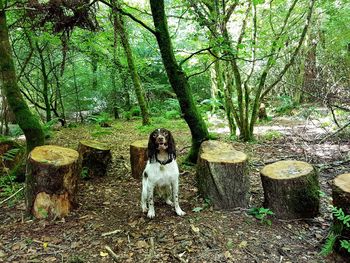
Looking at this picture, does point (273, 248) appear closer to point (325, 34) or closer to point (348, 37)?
point (348, 37)

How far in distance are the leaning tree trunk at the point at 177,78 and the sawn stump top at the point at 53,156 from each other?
215cm

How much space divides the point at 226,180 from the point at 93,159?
2.52m

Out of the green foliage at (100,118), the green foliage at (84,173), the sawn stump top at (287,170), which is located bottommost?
the green foliage at (84,173)

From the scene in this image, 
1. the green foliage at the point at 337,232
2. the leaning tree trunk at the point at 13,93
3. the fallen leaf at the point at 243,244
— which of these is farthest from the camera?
the leaning tree trunk at the point at 13,93

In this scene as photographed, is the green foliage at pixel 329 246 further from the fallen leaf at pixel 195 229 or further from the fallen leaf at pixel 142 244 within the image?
the fallen leaf at pixel 142 244

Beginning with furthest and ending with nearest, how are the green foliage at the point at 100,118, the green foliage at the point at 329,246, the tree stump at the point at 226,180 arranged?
1. the green foliage at the point at 100,118
2. the tree stump at the point at 226,180
3. the green foliage at the point at 329,246

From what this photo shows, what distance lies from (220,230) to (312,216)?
1.25 metres

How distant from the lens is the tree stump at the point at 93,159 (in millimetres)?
4883

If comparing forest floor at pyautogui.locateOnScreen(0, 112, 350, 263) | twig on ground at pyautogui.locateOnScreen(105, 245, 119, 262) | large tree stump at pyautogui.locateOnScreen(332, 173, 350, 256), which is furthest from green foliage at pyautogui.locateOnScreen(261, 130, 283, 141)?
twig on ground at pyautogui.locateOnScreen(105, 245, 119, 262)

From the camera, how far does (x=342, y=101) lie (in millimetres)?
5078

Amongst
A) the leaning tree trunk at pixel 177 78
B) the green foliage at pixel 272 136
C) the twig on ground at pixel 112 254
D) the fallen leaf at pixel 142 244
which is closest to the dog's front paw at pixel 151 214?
the fallen leaf at pixel 142 244

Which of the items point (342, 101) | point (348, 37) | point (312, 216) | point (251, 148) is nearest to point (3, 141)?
point (251, 148)

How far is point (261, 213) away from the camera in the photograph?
3.44 meters

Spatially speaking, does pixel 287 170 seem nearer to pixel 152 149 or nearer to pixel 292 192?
pixel 292 192
